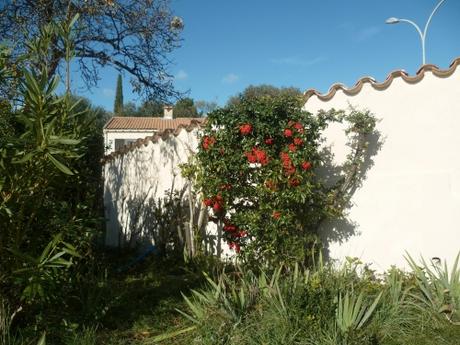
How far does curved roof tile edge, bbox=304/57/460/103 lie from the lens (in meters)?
5.05

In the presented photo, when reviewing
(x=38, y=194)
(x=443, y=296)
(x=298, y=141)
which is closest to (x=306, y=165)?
(x=298, y=141)

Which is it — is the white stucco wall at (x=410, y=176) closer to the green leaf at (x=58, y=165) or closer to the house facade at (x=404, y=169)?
the house facade at (x=404, y=169)

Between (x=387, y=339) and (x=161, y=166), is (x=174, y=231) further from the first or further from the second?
(x=387, y=339)

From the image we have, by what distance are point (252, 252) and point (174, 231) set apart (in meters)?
2.61

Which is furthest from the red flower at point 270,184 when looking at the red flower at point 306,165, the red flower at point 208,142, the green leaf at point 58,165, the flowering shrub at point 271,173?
the green leaf at point 58,165

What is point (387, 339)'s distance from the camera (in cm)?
366

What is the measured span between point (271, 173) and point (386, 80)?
1769mm

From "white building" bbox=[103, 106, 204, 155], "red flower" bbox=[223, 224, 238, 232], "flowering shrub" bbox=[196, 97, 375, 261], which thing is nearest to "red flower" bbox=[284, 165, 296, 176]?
"flowering shrub" bbox=[196, 97, 375, 261]

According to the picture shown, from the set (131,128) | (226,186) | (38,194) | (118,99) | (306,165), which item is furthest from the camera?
(118,99)

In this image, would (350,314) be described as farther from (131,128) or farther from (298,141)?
(131,128)

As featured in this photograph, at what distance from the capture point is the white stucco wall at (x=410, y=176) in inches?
199

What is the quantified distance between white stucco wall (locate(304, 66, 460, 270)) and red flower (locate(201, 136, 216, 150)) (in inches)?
62.5

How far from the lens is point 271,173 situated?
211 inches

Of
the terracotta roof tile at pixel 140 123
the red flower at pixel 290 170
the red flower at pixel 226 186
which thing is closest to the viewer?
the red flower at pixel 290 170
